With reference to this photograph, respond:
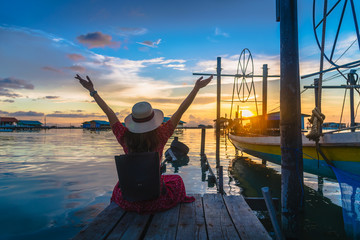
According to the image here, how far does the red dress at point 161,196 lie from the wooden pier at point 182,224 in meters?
0.08

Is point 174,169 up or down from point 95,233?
down

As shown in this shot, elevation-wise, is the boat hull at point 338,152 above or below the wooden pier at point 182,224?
above

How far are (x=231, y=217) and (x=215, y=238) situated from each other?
662 mm

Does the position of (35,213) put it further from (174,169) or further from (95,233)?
(174,169)

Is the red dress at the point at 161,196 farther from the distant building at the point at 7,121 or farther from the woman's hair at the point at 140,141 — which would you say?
the distant building at the point at 7,121

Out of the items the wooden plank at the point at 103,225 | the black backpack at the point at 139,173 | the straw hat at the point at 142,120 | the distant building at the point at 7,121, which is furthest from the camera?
the distant building at the point at 7,121

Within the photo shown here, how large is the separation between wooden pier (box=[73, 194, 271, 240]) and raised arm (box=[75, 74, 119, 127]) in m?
1.22

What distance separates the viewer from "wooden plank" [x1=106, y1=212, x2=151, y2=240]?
2.67m

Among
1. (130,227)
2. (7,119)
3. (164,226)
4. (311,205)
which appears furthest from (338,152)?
(7,119)

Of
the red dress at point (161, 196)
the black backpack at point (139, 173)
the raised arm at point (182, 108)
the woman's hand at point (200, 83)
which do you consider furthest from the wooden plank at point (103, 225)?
the woman's hand at point (200, 83)

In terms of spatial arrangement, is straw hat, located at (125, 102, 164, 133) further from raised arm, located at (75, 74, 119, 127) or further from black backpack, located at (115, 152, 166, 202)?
black backpack, located at (115, 152, 166, 202)

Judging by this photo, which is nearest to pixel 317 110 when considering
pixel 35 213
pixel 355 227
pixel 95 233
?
pixel 355 227

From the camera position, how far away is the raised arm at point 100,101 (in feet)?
10.8

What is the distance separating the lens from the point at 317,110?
5.44m
